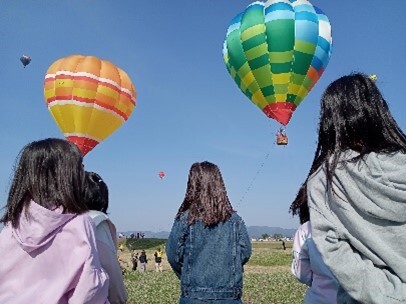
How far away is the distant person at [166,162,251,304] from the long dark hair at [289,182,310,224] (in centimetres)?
127

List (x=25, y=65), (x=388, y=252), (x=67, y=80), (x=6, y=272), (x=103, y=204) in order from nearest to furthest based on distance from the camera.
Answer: (x=388, y=252), (x=6, y=272), (x=103, y=204), (x=67, y=80), (x=25, y=65)

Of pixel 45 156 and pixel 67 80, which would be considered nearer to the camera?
pixel 45 156

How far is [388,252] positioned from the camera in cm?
207

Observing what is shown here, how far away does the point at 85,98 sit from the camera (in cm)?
1587

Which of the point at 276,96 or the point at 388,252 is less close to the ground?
the point at 276,96

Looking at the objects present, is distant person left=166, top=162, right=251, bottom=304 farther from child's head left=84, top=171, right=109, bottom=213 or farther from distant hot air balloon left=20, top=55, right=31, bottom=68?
distant hot air balloon left=20, top=55, right=31, bottom=68

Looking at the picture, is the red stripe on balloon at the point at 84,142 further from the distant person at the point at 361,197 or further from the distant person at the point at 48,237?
the distant person at the point at 361,197

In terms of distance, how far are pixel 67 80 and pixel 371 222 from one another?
14948 millimetres

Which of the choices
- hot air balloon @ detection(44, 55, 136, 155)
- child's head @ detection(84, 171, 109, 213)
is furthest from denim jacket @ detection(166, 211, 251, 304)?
hot air balloon @ detection(44, 55, 136, 155)

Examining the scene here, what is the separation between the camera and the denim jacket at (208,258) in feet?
13.5

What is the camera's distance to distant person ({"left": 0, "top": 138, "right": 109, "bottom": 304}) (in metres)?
2.64

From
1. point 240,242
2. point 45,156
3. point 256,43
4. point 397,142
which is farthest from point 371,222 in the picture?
point 256,43

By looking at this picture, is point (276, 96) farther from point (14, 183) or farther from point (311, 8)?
point (14, 183)

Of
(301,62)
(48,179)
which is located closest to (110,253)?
(48,179)
